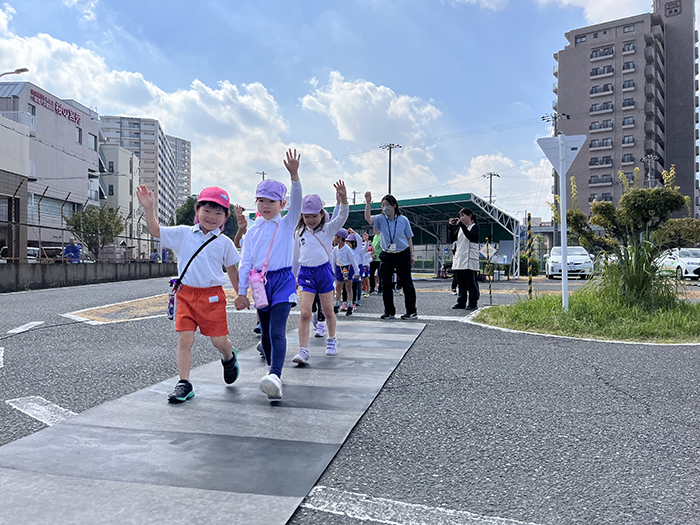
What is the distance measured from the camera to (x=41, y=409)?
3.51 meters

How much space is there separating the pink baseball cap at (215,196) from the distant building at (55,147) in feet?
123

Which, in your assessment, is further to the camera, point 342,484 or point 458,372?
point 458,372

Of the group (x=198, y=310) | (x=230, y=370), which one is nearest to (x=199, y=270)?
(x=198, y=310)

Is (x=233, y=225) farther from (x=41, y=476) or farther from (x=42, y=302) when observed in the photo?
(x=41, y=476)

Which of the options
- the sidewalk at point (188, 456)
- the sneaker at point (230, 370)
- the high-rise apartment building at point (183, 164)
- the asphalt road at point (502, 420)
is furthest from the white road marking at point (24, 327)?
the high-rise apartment building at point (183, 164)

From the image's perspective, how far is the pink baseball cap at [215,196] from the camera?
3.70m

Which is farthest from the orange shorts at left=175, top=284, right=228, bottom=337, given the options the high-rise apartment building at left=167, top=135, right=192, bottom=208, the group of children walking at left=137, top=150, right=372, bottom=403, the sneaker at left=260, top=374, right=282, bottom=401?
the high-rise apartment building at left=167, top=135, right=192, bottom=208

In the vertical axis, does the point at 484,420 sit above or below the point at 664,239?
below

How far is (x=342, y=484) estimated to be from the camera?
237 centimetres

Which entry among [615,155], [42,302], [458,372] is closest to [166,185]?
[615,155]

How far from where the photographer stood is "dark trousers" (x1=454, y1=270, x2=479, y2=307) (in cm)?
949

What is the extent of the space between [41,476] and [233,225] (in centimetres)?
8893

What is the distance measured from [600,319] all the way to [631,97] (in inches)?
2828

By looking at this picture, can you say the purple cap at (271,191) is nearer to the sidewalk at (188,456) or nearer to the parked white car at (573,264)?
the sidewalk at (188,456)
